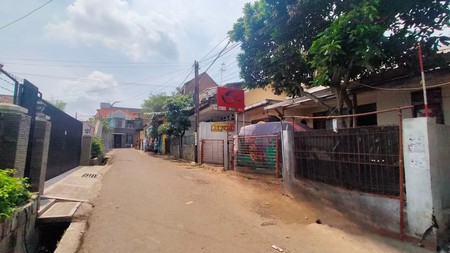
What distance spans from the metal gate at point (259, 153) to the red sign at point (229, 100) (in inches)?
119

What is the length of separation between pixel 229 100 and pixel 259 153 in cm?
515

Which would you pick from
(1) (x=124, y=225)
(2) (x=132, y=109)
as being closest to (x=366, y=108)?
(1) (x=124, y=225)

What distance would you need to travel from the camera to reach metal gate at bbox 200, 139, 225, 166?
16.9 meters

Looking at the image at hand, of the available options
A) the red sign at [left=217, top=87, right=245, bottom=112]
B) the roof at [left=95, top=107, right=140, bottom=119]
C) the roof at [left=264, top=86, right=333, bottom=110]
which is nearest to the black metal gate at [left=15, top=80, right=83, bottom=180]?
the red sign at [left=217, top=87, right=245, bottom=112]

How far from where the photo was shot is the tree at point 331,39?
5.95 metres

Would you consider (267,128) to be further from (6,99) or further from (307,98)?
(6,99)

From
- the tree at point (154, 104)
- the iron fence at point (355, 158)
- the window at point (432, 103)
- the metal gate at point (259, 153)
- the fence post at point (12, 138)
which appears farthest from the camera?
the tree at point (154, 104)

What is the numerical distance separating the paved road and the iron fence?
88 centimetres

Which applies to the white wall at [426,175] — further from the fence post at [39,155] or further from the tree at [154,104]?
the tree at [154,104]

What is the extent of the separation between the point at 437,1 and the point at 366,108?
4.81m

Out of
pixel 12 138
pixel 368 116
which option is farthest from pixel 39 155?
pixel 368 116

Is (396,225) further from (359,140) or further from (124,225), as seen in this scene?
(124,225)

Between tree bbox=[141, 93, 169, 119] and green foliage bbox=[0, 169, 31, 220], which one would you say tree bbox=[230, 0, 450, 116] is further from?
tree bbox=[141, 93, 169, 119]

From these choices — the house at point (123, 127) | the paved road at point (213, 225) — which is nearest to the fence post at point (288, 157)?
the paved road at point (213, 225)
